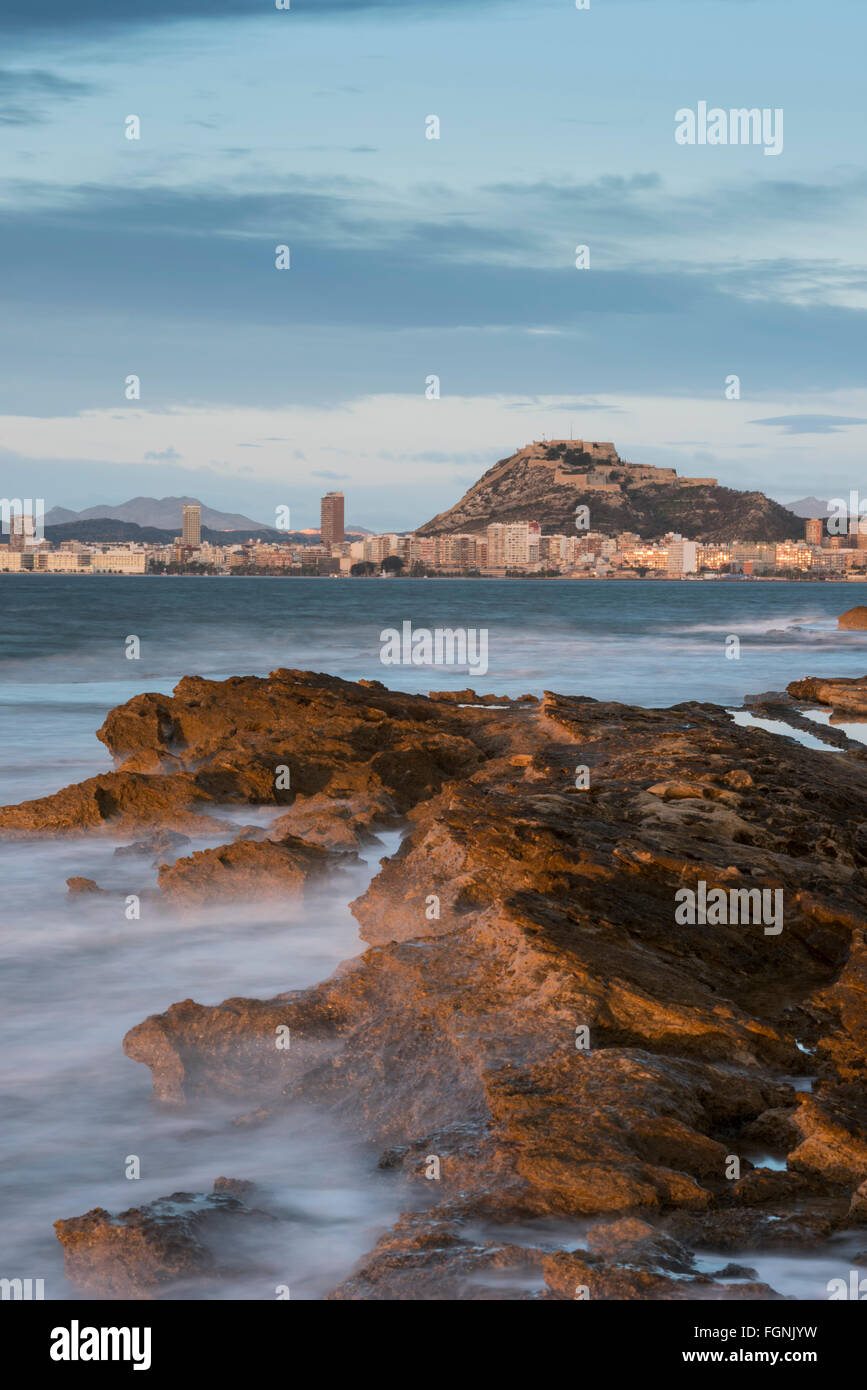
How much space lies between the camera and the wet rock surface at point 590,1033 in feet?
14.4

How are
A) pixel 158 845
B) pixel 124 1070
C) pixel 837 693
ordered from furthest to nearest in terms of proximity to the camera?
pixel 837 693 < pixel 158 845 < pixel 124 1070

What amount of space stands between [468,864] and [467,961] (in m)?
1.23

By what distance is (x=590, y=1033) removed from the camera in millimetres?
5438

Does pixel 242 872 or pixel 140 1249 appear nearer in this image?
pixel 140 1249

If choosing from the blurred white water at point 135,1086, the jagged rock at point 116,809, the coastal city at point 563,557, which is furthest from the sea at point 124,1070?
the coastal city at point 563,557

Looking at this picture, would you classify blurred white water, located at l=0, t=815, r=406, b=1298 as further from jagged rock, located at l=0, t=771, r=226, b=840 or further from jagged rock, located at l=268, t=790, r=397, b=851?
jagged rock, located at l=0, t=771, r=226, b=840

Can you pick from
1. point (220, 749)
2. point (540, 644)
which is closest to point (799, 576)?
point (540, 644)

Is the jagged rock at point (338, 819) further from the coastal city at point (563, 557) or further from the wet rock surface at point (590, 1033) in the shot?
the coastal city at point (563, 557)

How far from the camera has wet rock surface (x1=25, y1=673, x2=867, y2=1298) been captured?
438 cm

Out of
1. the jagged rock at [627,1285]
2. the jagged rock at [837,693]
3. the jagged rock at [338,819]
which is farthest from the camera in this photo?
the jagged rock at [837,693]

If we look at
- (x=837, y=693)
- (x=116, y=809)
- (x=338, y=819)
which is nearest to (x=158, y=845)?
(x=116, y=809)

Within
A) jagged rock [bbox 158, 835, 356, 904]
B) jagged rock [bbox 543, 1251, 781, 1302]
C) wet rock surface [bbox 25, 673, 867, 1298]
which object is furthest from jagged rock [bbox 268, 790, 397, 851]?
jagged rock [bbox 543, 1251, 781, 1302]

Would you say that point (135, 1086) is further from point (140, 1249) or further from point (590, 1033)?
point (590, 1033)
